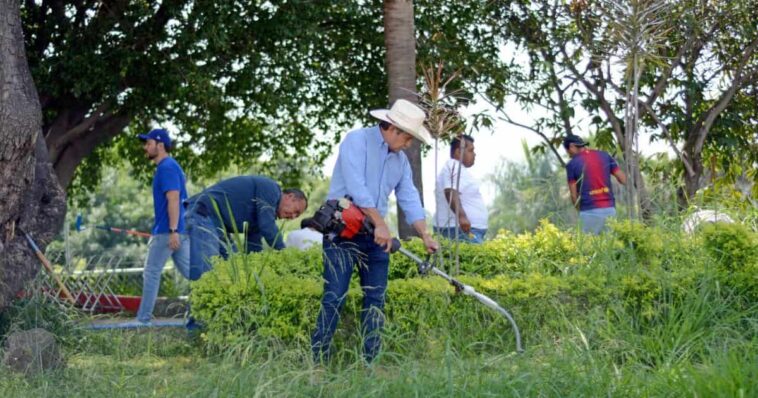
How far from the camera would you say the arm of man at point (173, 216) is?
10.8 metres

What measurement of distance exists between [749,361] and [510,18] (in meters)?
11.2

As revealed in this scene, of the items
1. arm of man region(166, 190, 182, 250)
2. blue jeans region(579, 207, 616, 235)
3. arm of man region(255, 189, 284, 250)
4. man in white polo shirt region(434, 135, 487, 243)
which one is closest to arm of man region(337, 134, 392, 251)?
arm of man region(255, 189, 284, 250)

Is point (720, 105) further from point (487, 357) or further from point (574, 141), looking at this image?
point (487, 357)

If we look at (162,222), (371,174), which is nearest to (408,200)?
(371,174)

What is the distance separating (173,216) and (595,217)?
4.11 metres

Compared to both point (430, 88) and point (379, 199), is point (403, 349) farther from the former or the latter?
point (430, 88)

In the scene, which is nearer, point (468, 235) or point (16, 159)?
point (16, 159)

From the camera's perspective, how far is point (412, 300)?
A: 8.53 metres

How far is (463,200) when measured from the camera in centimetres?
1177

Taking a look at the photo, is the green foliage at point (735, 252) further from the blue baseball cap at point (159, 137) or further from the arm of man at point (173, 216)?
the blue baseball cap at point (159, 137)

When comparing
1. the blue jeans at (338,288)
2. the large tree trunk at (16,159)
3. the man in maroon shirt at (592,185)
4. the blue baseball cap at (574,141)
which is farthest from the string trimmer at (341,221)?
the blue baseball cap at (574,141)

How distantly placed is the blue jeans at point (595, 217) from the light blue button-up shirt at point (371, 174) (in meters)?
3.65

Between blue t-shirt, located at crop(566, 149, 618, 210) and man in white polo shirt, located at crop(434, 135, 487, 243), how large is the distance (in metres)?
0.97

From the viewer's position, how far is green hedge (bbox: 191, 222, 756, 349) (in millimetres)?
8188
